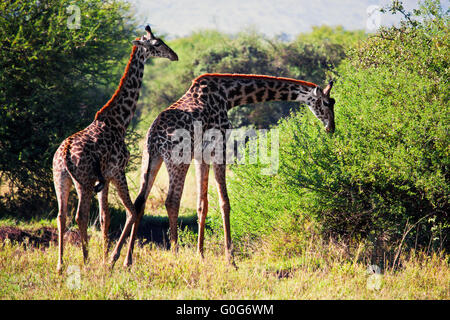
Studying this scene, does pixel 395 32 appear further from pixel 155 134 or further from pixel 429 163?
pixel 155 134

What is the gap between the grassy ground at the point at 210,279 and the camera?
5.86 meters

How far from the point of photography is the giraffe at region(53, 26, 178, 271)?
6.41 meters

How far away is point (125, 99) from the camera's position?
7379 mm

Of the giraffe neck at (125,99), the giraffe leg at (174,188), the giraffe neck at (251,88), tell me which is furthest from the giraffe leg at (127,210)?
the giraffe neck at (251,88)

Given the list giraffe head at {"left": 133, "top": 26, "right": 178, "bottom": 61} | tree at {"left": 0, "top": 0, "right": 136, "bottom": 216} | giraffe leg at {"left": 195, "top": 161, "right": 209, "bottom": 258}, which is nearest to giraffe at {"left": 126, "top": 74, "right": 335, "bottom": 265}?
giraffe leg at {"left": 195, "top": 161, "right": 209, "bottom": 258}

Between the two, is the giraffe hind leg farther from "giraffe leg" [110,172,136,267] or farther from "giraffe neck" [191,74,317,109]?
"giraffe neck" [191,74,317,109]

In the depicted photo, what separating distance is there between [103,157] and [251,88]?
2.68m

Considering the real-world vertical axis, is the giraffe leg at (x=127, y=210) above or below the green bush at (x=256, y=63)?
below

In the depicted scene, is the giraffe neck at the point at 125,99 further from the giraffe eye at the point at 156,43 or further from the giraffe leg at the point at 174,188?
the giraffe leg at the point at 174,188

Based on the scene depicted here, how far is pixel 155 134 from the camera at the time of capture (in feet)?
22.8

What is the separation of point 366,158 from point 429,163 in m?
1.00

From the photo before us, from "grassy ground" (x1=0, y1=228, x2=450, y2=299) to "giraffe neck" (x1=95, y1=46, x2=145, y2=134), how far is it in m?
2.08

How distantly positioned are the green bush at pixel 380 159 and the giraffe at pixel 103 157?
9.15 ft
